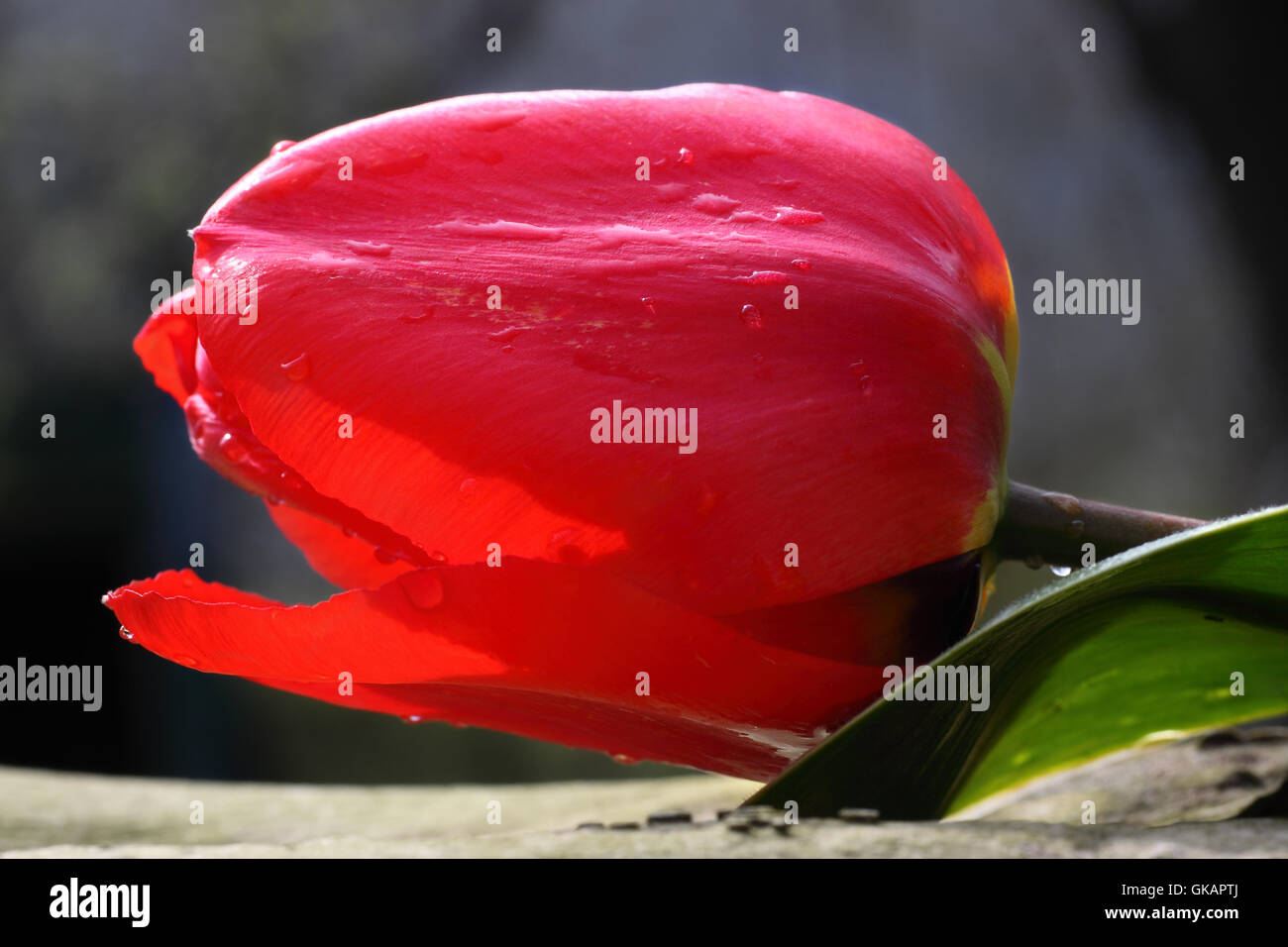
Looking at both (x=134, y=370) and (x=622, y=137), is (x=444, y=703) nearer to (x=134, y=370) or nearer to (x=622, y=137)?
(x=622, y=137)

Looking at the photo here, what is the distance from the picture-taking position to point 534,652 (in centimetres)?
22

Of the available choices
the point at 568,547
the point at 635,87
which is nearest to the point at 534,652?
the point at 568,547

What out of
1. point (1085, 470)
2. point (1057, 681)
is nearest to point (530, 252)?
point (1057, 681)

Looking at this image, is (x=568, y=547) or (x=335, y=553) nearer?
(x=568, y=547)

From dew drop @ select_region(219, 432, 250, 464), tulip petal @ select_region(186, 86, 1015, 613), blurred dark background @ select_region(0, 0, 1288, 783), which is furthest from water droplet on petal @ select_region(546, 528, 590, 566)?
blurred dark background @ select_region(0, 0, 1288, 783)

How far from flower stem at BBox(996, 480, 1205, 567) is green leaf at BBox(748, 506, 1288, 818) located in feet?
0.06

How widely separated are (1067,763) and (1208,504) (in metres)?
0.79

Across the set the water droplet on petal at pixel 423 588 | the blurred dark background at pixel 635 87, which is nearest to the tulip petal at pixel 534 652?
the water droplet on petal at pixel 423 588

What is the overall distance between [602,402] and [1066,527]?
13 cm

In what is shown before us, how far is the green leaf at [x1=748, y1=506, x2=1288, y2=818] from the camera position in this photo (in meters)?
0.23

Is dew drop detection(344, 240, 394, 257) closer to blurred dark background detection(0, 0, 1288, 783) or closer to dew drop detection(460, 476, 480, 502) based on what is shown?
dew drop detection(460, 476, 480, 502)

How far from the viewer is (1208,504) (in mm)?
1007

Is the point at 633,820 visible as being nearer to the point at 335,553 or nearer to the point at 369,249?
the point at 335,553

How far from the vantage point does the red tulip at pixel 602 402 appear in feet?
0.72
